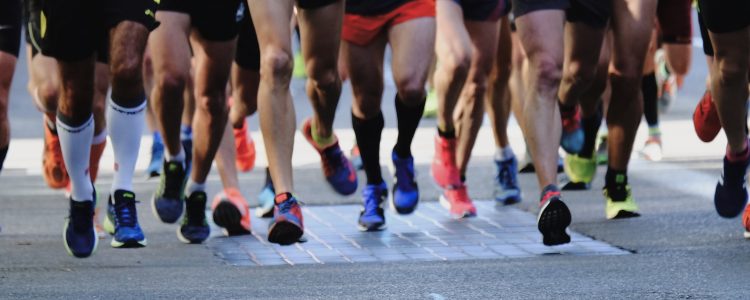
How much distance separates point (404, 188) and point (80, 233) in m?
2.10

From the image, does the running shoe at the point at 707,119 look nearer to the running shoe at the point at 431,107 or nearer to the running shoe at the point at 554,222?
the running shoe at the point at 554,222

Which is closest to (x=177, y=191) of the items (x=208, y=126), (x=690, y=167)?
(x=208, y=126)

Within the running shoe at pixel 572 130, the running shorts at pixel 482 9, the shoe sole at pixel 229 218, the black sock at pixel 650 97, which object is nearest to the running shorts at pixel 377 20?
the running shorts at pixel 482 9

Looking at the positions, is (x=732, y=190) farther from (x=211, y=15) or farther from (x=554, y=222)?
(x=211, y=15)

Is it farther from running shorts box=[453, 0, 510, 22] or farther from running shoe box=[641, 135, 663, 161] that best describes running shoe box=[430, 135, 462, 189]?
running shoe box=[641, 135, 663, 161]

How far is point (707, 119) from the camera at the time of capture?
8773 millimetres

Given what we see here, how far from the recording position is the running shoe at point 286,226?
7.25 meters

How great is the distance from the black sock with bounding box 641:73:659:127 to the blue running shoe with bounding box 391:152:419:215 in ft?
8.96

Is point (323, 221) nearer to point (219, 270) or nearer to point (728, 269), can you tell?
point (219, 270)

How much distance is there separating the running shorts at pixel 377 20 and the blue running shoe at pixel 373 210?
814mm

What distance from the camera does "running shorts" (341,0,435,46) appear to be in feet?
28.2

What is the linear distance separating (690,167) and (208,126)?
4424 millimetres

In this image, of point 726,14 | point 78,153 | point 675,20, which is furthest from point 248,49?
point 675,20

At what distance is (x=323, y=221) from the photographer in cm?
939
